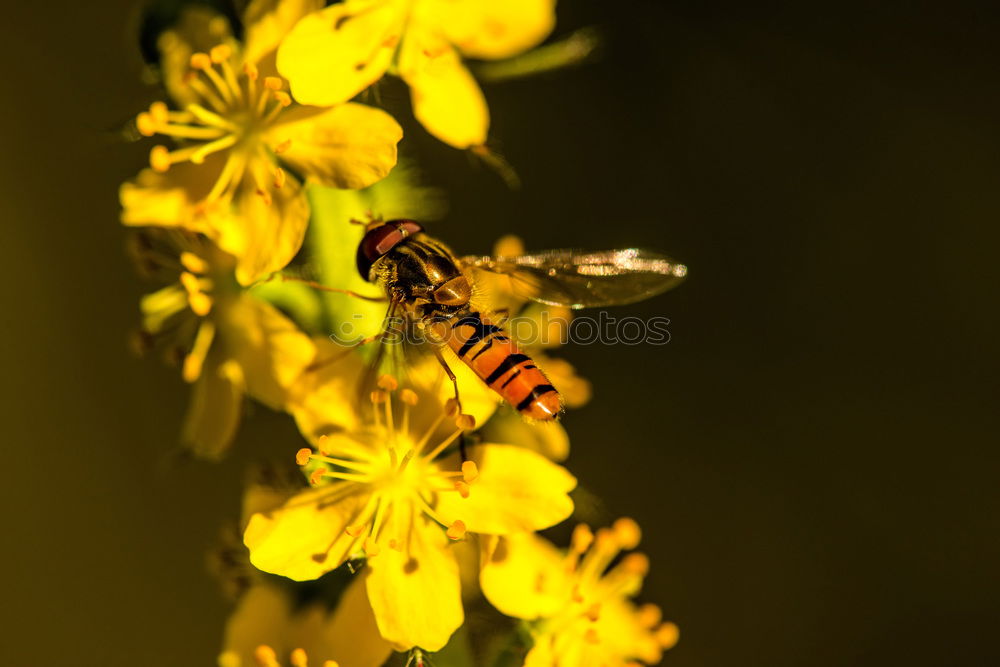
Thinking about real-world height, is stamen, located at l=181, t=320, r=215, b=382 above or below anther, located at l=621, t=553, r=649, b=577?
above

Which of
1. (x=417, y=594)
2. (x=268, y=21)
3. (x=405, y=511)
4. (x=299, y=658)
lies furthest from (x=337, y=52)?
(x=299, y=658)

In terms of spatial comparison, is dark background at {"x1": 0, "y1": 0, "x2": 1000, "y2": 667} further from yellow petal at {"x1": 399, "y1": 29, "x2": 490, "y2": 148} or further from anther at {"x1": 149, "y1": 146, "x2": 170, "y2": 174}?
anther at {"x1": 149, "y1": 146, "x2": 170, "y2": 174}

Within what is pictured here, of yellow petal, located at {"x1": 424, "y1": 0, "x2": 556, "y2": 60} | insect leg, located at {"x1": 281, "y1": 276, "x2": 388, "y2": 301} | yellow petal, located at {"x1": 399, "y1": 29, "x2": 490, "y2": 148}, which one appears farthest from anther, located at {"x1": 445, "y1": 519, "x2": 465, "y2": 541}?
yellow petal, located at {"x1": 424, "y1": 0, "x2": 556, "y2": 60}

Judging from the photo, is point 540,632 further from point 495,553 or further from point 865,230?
point 865,230

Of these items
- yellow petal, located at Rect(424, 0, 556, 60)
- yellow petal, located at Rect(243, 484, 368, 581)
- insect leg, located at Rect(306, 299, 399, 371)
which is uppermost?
yellow petal, located at Rect(424, 0, 556, 60)

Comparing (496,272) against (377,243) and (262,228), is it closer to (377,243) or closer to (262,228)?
(377,243)

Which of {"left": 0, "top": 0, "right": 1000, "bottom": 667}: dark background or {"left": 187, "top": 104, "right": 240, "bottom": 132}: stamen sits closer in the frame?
{"left": 187, "top": 104, "right": 240, "bottom": 132}: stamen

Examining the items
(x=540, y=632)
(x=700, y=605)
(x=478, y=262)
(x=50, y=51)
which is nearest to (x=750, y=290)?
(x=700, y=605)
